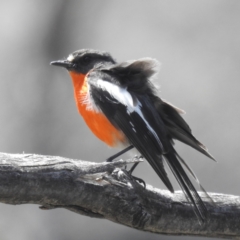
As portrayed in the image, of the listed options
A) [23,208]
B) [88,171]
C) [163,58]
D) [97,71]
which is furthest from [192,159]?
[88,171]

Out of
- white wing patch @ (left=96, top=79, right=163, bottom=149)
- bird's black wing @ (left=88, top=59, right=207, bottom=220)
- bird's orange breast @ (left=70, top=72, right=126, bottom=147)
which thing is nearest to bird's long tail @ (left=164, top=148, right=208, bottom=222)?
bird's black wing @ (left=88, top=59, right=207, bottom=220)

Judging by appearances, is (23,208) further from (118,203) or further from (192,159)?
(118,203)

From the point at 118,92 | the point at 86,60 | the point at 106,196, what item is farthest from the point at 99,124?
the point at 106,196

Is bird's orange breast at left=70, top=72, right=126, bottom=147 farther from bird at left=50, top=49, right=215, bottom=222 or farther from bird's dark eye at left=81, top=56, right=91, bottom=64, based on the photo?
bird's dark eye at left=81, top=56, right=91, bottom=64

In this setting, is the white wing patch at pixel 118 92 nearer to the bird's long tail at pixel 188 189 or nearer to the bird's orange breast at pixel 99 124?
the bird's orange breast at pixel 99 124

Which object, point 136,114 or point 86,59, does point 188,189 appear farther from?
point 86,59

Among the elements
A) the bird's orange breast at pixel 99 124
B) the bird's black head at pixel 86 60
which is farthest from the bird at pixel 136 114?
the bird's black head at pixel 86 60
